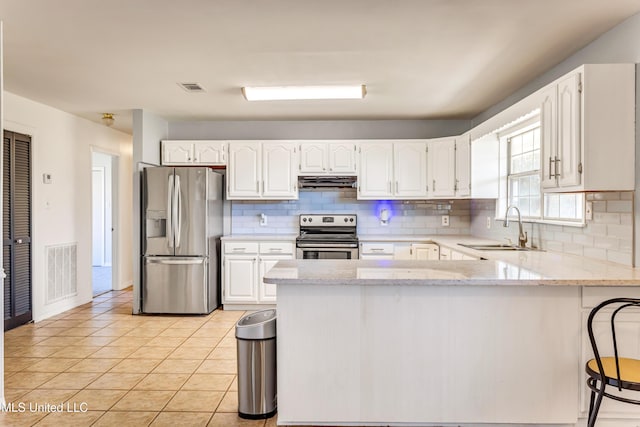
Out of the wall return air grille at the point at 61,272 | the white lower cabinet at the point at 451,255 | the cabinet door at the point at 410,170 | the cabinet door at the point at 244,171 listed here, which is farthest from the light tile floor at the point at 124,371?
the cabinet door at the point at 410,170

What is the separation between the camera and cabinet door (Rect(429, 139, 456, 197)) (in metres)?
5.01

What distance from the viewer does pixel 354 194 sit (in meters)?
5.52

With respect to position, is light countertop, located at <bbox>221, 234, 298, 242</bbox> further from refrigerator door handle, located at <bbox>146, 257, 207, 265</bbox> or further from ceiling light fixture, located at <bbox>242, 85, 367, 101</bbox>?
ceiling light fixture, located at <bbox>242, 85, 367, 101</bbox>

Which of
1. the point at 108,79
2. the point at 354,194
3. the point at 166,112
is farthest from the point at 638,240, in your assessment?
the point at 166,112

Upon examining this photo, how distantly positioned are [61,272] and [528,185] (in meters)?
5.07

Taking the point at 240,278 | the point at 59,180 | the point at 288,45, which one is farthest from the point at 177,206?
the point at 288,45

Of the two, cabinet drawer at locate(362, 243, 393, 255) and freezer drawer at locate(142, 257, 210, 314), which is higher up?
cabinet drawer at locate(362, 243, 393, 255)

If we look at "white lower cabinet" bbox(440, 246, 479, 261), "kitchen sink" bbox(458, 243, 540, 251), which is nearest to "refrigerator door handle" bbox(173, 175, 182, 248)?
"white lower cabinet" bbox(440, 246, 479, 261)

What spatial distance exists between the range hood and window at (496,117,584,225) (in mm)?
1705

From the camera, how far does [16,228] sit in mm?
4355

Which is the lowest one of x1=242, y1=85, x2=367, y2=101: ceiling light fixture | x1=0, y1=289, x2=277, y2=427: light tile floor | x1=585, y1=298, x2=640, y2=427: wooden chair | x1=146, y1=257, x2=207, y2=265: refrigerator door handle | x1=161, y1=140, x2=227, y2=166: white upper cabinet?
x1=0, y1=289, x2=277, y2=427: light tile floor

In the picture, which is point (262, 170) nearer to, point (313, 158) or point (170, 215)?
point (313, 158)

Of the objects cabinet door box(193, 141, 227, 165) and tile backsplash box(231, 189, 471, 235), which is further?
tile backsplash box(231, 189, 471, 235)

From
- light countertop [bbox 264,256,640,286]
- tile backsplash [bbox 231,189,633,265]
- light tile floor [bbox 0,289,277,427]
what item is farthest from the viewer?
tile backsplash [bbox 231,189,633,265]
